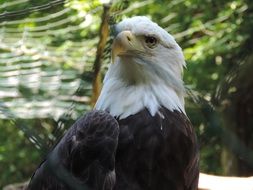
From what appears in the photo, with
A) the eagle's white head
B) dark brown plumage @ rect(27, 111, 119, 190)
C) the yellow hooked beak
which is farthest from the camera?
the eagle's white head

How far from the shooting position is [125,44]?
7.82 feet

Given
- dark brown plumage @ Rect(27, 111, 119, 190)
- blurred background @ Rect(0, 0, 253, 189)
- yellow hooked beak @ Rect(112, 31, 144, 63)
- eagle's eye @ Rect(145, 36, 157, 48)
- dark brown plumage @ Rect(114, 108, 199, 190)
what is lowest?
blurred background @ Rect(0, 0, 253, 189)

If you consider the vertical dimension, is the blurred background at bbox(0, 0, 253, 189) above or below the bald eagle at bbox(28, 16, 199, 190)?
below

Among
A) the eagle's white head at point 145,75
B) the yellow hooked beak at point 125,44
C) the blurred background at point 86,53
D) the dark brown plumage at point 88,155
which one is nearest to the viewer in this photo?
the dark brown plumage at point 88,155

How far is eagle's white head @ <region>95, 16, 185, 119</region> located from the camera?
250 cm

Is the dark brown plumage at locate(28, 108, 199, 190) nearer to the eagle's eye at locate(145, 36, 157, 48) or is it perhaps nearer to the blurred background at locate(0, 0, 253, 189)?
the eagle's eye at locate(145, 36, 157, 48)

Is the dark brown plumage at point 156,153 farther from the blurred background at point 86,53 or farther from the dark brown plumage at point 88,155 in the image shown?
the blurred background at point 86,53

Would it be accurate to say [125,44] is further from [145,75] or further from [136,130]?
[136,130]

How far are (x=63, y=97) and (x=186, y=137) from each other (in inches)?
86.2

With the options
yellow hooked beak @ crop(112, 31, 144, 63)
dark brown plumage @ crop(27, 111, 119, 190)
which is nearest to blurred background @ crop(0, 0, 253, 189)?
yellow hooked beak @ crop(112, 31, 144, 63)

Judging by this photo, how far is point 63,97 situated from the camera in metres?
4.59

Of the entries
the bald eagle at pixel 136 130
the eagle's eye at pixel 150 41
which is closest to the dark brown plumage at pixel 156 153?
the bald eagle at pixel 136 130

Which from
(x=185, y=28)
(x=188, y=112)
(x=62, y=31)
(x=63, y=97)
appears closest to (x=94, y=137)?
(x=188, y=112)

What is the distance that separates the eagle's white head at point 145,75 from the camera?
98.5 inches
